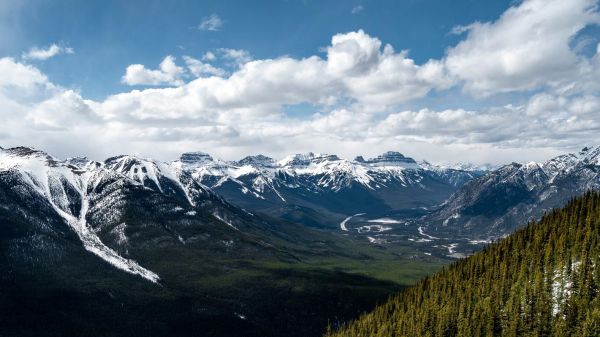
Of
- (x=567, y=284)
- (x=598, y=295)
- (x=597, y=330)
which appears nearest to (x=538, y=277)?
(x=567, y=284)

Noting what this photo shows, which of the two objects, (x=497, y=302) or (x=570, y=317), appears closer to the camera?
(x=570, y=317)

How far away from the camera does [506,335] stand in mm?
173375

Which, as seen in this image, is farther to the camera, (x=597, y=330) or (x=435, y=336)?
(x=435, y=336)

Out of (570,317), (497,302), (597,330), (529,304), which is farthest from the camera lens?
(497,302)

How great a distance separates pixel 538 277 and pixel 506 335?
30.0m

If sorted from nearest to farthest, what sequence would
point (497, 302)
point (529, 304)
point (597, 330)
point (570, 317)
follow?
point (597, 330), point (570, 317), point (529, 304), point (497, 302)

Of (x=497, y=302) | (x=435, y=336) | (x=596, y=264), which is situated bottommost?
(x=435, y=336)

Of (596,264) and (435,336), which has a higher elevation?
(596,264)

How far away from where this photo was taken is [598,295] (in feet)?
547

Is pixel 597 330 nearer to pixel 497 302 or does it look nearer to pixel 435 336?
pixel 497 302

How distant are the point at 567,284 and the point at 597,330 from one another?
31822 millimetres

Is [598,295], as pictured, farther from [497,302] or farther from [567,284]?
[497,302]

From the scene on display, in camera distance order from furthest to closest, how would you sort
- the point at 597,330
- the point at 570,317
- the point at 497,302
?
1. the point at 497,302
2. the point at 570,317
3. the point at 597,330

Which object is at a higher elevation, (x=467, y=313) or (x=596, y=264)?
(x=596, y=264)
